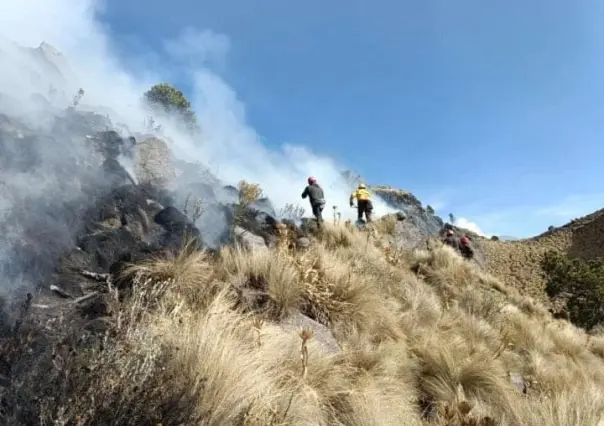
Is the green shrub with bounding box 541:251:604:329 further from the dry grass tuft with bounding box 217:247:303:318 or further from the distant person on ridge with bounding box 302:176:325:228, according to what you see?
the dry grass tuft with bounding box 217:247:303:318

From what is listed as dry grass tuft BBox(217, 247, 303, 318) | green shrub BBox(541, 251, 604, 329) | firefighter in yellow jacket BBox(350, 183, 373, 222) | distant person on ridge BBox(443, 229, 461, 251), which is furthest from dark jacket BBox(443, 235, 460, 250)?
dry grass tuft BBox(217, 247, 303, 318)

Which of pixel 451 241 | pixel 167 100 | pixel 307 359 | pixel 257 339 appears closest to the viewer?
pixel 307 359

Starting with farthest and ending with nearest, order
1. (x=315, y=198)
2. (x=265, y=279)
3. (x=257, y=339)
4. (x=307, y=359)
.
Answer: (x=315, y=198) → (x=265, y=279) → (x=257, y=339) → (x=307, y=359)

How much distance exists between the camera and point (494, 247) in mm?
37500

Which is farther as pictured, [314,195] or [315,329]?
[314,195]

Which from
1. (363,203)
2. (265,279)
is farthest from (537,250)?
(265,279)

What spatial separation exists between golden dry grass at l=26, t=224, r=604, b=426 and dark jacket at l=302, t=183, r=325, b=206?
5.18 meters

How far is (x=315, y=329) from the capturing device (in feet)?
17.1

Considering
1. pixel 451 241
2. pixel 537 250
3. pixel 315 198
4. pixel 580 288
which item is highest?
pixel 537 250

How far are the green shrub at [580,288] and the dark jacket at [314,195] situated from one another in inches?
499

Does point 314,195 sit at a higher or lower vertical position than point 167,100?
lower

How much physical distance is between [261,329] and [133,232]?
10572 millimetres

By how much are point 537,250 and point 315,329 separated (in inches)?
1488

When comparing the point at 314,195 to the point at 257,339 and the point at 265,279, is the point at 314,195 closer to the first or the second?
the point at 265,279
